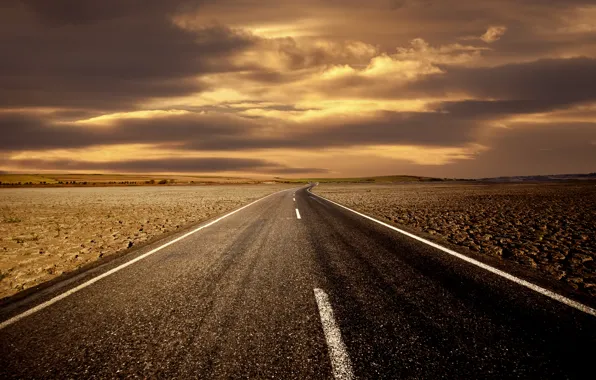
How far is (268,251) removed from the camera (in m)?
6.65

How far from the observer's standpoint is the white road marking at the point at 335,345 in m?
2.38

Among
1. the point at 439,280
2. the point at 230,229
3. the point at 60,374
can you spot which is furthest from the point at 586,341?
the point at 230,229

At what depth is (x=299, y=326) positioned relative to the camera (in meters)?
3.19

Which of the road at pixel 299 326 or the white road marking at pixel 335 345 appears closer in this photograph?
the white road marking at pixel 335 345

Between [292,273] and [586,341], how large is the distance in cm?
355

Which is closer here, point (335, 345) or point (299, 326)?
point (335, 345)

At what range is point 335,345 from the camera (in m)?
2.77

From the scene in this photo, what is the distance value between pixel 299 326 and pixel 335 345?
53cm

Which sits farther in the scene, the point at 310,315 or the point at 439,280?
the point at 439,280

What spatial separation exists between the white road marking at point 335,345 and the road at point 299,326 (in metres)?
0.01

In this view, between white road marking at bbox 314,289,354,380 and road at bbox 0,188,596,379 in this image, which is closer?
white road marking at bbox 314,289,354,380

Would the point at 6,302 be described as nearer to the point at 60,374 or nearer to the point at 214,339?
the point at 60,374

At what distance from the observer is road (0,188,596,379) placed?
2527mm

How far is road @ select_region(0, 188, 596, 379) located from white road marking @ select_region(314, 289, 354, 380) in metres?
0.01
